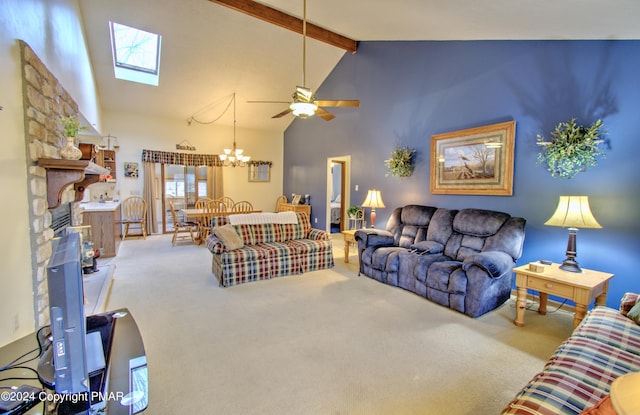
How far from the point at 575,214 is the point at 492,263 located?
817mm

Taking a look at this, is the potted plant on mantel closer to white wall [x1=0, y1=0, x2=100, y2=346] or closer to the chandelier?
white wall [x1=0, y1=0, x2=100, y2=346]

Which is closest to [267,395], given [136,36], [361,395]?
[361,395]

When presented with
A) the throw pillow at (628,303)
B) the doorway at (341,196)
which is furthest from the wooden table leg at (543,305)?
the doorway at (341,196)

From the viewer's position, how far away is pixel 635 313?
1945 millimetres

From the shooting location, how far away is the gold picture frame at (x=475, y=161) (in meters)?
3.60

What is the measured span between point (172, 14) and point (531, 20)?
4846 millimetres

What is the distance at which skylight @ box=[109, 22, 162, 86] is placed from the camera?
5.40m

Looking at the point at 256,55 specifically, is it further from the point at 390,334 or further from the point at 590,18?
the point at 390,334

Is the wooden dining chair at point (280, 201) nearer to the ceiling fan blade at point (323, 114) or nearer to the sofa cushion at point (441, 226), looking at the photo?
the ceiling fan blade at point (323, 114)

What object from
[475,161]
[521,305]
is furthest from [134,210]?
[521,305]

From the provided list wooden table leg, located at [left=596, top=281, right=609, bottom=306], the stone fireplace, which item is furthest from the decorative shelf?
wooden table leg, located at [left=596, top=281, right=609, bottom=306]

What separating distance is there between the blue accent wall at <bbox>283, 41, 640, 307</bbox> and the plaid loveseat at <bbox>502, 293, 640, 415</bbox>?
4.51ft

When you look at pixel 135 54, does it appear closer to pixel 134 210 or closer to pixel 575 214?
pixel 134 210

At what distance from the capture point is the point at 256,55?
5840 millimetres
